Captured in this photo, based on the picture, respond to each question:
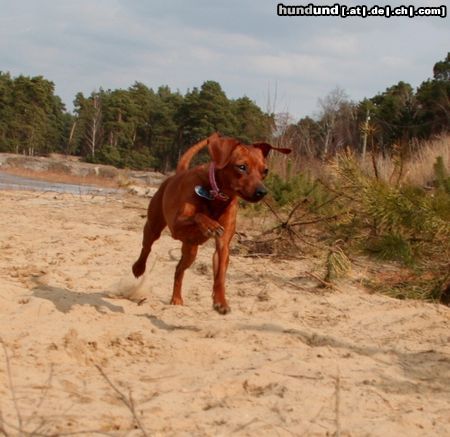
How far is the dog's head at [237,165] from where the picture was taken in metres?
3.99

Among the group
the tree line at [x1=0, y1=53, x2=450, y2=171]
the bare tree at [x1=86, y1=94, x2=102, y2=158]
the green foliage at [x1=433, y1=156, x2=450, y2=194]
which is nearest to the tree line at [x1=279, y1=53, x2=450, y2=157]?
the tree line at [x1=0, y1=53, x2=450, y2=171]

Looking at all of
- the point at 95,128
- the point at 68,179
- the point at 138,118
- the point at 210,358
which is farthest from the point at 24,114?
the point at 210,358

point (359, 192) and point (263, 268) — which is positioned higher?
point (359, 192)

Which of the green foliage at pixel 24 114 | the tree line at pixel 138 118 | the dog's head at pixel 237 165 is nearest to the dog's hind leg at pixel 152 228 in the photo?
the dog's head at pixel 237 165

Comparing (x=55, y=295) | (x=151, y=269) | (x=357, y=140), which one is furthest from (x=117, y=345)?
(x=357, y=140)

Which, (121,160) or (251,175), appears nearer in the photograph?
(251,175)

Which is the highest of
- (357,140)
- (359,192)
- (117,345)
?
(357,140)

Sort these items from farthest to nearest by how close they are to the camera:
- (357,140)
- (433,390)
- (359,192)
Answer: (357,140)
(359,192)
(433,390)

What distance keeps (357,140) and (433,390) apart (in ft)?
102

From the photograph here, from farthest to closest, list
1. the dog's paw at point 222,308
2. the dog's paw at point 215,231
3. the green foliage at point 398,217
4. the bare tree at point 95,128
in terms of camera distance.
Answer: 1. the bare tree at point 95,128
2. the green foliage at point 398,217
3. the dog's paw at point 215,231
4. the dog's paw at point 222,308

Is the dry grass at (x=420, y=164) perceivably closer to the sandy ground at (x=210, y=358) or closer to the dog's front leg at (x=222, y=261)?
the sandy ground at (x=210, y=358)

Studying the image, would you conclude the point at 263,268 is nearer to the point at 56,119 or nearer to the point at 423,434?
the point at 423,434

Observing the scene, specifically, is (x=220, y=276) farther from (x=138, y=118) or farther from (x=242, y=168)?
(x=138, y=118)

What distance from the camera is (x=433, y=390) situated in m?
2.99
